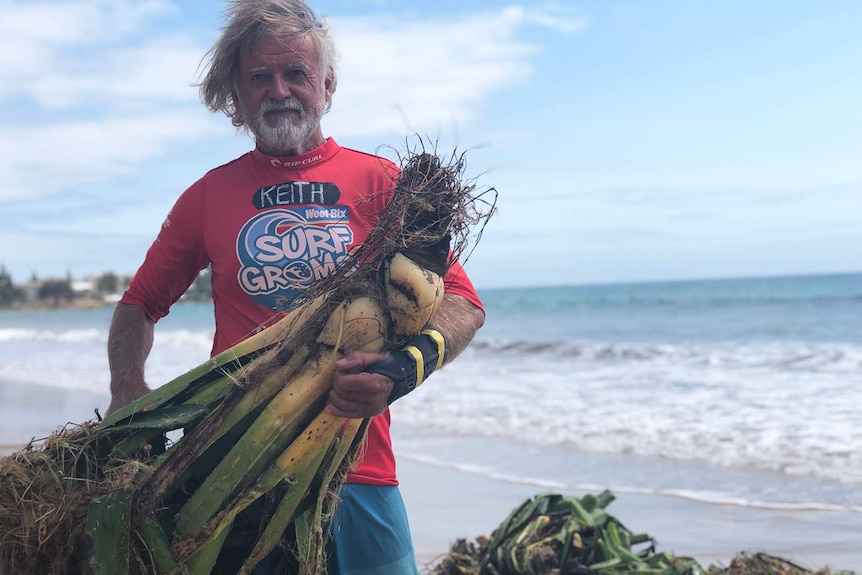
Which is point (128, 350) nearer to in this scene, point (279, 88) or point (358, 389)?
point (279, 88)

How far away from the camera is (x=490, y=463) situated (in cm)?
807

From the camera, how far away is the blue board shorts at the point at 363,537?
7.91 feet

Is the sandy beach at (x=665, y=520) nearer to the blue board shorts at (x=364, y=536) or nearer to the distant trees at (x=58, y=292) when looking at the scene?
the blue board shorts at (x=364, y=536)

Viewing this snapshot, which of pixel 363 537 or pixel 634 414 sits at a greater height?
pixel 363 537

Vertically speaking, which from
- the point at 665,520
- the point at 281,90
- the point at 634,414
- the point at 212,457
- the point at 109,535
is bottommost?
the point at 665,520

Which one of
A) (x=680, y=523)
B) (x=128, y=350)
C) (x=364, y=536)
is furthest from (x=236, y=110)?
(x=680, y=523)

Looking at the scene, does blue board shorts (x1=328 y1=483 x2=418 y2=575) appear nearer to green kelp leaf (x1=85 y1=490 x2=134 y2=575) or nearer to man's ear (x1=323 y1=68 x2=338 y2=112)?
green kelp leaf (x1=85 y1=490 x2=134 y2=575)

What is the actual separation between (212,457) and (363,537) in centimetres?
65

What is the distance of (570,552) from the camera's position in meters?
3.88

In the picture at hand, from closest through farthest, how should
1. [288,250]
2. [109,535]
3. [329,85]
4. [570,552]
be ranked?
[109,535] → [288,250] → [329,85] → [570,552]

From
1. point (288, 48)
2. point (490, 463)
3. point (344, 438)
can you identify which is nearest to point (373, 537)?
point (344, 438)

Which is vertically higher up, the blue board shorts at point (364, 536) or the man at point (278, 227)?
the man at point (278, 227)

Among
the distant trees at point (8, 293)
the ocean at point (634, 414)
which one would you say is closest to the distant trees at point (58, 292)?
the distant trees at point (8, 293)

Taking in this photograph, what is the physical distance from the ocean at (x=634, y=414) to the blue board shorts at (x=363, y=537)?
4923mm
